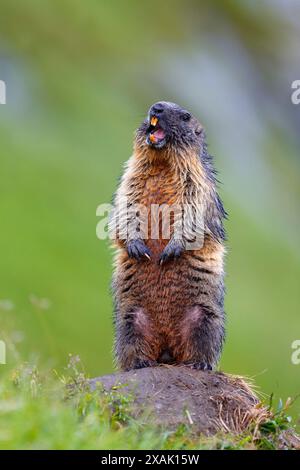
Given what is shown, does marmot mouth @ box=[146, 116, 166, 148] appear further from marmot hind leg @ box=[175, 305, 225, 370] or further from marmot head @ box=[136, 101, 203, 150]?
marmot hind leg @ box=[175, 305, 225, 370]

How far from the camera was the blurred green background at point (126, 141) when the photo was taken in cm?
2019

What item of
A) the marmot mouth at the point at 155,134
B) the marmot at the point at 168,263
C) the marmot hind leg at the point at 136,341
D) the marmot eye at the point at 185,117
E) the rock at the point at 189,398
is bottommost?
the rock at the point at 189,398

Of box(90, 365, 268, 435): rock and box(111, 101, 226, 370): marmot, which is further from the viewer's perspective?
box(111, 101, 226, 370): marmot

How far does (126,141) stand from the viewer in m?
24.2

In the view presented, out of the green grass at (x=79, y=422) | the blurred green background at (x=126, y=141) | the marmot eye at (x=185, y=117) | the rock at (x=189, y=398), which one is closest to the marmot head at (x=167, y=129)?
the marmot eye at (x=185, y=117)

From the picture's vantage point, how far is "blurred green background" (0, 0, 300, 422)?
20188mm

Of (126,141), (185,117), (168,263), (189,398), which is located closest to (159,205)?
(168,263)

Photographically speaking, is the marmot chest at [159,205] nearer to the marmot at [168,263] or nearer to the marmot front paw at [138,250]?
the marmot at [168,263]

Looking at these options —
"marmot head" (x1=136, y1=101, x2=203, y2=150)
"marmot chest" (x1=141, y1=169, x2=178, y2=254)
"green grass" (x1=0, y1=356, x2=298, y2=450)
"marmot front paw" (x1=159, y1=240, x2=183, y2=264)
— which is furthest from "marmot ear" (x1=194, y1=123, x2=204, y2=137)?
"green grass" (x1=0, y1=356, x2=298, y2=450)

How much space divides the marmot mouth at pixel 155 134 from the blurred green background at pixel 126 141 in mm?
7928

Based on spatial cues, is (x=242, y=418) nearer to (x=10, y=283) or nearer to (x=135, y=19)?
(x=10, y=283)

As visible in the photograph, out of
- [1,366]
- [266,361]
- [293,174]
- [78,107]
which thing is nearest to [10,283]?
[266,361]

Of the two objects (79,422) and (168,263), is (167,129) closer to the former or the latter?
(168,263)

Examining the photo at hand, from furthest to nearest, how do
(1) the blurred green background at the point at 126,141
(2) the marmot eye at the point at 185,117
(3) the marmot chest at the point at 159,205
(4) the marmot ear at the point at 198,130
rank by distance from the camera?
(1) the blurred green background at the point at 126,141, (4) the marmot ear at the point at 198,130, (2) the marmot eye at the point at 185,117, (3) the marmot chest at the point at 159,205
